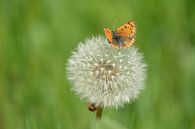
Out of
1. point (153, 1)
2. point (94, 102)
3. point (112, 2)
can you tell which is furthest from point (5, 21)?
point (94, 102)

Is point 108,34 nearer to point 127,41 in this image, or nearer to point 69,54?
point 127,41

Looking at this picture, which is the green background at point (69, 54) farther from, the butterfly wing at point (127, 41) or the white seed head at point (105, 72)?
the butterfly wing at point (127, 41)

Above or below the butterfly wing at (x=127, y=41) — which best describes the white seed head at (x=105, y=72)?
below

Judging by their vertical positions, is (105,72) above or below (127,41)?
below

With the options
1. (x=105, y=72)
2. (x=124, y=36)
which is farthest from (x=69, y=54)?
(x=124, y=36)

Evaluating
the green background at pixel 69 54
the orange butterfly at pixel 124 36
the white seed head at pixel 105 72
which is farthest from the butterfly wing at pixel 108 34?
the green background at pixel 69 54

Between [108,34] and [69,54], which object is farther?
[69,54]

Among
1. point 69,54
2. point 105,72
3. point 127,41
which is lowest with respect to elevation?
point 105,72

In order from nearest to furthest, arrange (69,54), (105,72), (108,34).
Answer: (108,34), (105,72), (69,54)
